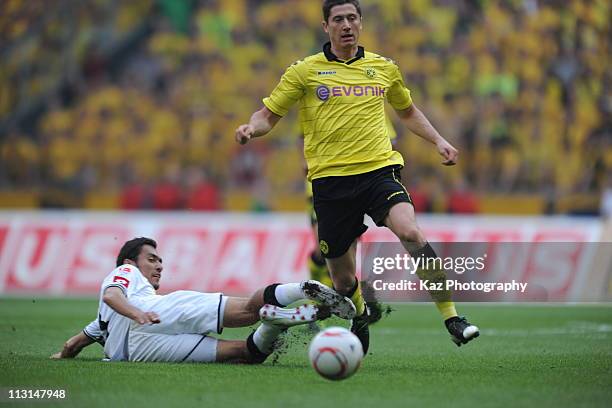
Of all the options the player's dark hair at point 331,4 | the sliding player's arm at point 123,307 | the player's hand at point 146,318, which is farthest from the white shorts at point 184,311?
the player's dark hair at point 331,4

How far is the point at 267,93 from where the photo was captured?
74.7 feet

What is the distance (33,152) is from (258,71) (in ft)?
16.5

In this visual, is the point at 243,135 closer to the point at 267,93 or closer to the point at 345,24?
the point at 345,24

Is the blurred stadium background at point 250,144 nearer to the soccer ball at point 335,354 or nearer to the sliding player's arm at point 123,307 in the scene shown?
the sliding player's arm at point 123,307

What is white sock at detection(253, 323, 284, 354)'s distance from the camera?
7.69 meters

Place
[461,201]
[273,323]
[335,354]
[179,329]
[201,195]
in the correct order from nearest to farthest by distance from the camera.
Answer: [335,354]
[273,323]
[179,329]
[461,201]
[201,195]

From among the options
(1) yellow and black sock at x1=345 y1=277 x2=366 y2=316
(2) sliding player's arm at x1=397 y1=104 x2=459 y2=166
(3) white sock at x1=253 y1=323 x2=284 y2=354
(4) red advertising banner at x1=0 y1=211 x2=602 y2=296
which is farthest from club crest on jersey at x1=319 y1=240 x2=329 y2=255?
(4) red advertising banner at x1=0 y1=211 x2=602 y2=296

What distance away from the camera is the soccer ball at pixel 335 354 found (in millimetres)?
6586

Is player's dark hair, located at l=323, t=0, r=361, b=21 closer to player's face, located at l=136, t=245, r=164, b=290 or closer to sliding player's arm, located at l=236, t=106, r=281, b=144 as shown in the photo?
sliding player's arm, located at l=236, t=106, r=281, b=144

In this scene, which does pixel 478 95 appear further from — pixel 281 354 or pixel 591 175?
pixel 281 354

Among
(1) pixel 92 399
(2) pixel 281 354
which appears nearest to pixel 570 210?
(2) pixel 281 354

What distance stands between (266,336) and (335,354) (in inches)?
50.5

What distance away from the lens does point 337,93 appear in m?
7.99

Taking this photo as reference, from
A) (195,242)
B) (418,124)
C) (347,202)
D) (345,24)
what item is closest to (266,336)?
(347,202)
